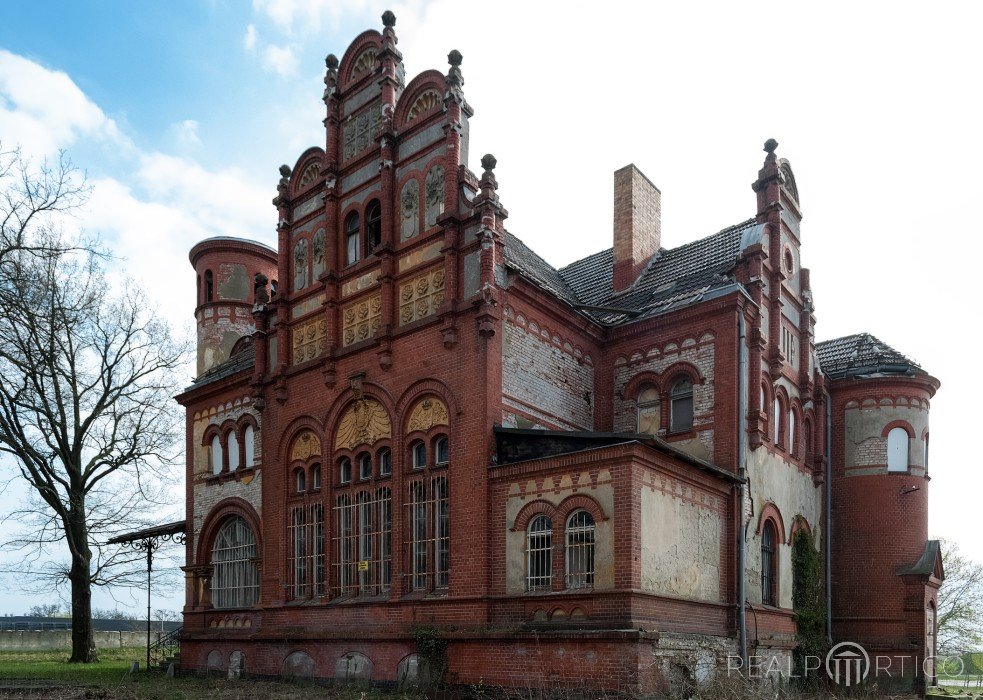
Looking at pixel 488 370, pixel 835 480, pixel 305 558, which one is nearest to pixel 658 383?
pixel 488 370

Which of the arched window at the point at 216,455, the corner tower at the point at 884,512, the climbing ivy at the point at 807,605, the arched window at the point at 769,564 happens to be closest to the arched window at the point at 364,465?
the arched window at the point at 216,455

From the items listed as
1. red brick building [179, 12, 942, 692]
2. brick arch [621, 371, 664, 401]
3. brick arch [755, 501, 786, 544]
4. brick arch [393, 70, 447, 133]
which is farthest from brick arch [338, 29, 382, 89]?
brick arch [755, 501, 786, 544]

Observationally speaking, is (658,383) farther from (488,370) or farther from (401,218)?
(401,218)

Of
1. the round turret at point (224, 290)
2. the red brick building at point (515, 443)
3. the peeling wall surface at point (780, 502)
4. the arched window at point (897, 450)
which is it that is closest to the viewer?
the red brick building at point (515, 443)

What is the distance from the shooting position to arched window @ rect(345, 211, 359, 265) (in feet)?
73.9

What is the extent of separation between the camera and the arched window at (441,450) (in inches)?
755

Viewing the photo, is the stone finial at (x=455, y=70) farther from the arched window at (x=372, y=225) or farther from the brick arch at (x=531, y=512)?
the brick arch at (x=531, y=512)

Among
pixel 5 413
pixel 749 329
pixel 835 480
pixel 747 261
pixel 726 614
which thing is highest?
pixel 747 261

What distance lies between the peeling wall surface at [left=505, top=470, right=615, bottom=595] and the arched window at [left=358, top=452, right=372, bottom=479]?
480 cm

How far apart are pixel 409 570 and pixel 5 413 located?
1711 cm

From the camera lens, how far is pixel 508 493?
17.5 metres

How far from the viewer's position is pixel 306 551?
22125 mm

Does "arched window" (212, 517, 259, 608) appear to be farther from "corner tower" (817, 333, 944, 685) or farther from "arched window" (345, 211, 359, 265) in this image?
"corner tower" (817, 333, 944, 685)

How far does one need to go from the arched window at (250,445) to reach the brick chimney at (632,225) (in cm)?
1105
